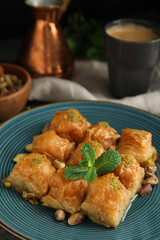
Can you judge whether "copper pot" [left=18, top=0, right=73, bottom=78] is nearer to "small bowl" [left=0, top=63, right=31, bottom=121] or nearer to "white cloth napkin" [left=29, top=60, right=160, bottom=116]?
"white cloth napkin" [left=29, top=60, right=160, bottom=116]

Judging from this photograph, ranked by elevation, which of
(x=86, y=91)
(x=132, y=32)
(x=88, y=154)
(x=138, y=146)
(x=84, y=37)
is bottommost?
(x=86, y=91)

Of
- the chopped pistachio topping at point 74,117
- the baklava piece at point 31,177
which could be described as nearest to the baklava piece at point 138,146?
the chopped pistachio topping at point 74,117

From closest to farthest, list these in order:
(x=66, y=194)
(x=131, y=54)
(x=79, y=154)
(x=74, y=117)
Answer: (x=66, y=194) < (x=79, y=154) < (x=74, y=117) < (x=131, y=54)

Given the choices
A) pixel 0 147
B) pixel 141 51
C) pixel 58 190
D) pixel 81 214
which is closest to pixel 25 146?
pixel 0 147

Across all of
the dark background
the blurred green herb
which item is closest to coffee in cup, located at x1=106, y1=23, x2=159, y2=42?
the blurred green herb

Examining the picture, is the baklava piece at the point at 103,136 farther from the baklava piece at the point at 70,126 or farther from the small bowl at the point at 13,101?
the small bowl at the point at 13,101

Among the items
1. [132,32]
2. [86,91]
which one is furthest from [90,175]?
[132,32]

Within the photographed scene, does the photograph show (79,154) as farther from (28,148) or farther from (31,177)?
(28,148)
